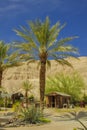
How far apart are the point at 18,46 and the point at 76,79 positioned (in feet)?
97.0

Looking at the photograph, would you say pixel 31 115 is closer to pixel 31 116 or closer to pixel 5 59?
pixel 31 116

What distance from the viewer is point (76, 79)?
5991 cm

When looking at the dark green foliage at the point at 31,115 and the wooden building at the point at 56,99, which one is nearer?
the dark green foliage at the point at 31,115

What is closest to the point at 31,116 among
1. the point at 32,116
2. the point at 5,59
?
the point at 32,116

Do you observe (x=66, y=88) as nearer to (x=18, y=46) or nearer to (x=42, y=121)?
(x=18, y=46)

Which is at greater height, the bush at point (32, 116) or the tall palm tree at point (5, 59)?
the tall palm tree at point (5, 59)

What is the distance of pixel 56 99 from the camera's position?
4928cm

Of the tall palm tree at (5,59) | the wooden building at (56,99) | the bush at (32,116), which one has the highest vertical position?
the tall palm tree at (5,59)

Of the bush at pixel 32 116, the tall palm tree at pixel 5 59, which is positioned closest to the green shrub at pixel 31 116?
the bush at pixel 32 116

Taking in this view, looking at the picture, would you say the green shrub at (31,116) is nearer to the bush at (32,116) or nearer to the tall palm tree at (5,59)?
the bush at (32,116)

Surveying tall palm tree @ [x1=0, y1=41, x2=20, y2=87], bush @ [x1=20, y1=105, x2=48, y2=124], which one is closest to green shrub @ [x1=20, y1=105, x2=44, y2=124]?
bush @ [x1=20, y1=105, x2=48, y2=124]

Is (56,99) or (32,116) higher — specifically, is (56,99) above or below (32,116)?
above

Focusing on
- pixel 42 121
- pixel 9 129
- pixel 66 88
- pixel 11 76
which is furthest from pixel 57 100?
pixel 11 76

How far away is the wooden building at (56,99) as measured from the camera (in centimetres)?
4888
